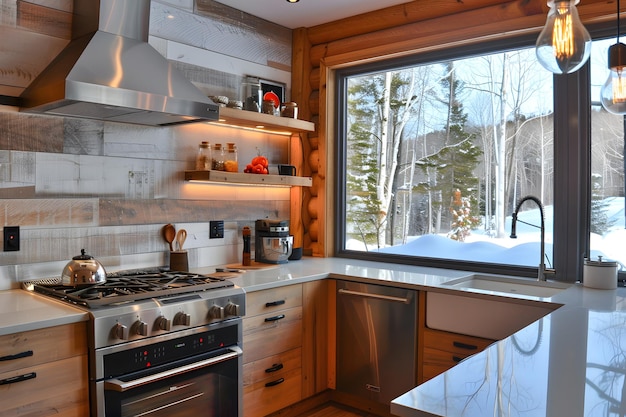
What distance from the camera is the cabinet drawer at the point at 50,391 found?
191 centimetres

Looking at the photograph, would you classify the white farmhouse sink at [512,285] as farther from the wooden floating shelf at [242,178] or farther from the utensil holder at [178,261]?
the utensil holder at [178,261]

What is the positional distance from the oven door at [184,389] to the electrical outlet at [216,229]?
1.02m

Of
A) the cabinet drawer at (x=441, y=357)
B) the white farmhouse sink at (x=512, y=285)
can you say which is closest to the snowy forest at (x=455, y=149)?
the white farmhouse sink at (x=512, y=285)

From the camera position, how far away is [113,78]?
2387 millimetres

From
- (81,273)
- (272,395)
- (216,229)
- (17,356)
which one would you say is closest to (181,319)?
(81,273)

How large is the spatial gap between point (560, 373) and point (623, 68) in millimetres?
965

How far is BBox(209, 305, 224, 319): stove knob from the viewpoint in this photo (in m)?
2.48

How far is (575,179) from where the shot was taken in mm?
2902

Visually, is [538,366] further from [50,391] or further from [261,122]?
[261,122]

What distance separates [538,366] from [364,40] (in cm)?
283

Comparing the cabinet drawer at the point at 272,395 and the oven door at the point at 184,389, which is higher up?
the oven door at the point at 184,389

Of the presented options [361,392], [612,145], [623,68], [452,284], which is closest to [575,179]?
[612,145]

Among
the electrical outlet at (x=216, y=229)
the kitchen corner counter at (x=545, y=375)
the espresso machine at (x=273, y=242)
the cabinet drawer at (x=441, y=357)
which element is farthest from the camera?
the espresso machine at (x=273, y=242)

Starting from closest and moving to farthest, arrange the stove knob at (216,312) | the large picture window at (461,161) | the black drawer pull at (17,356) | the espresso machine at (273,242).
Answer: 1. the black drawer pull at (17,356)
2. the stove knob at (216,312)
3. the large picture window at (461,161)
4. the espresso machine at (273,242)
